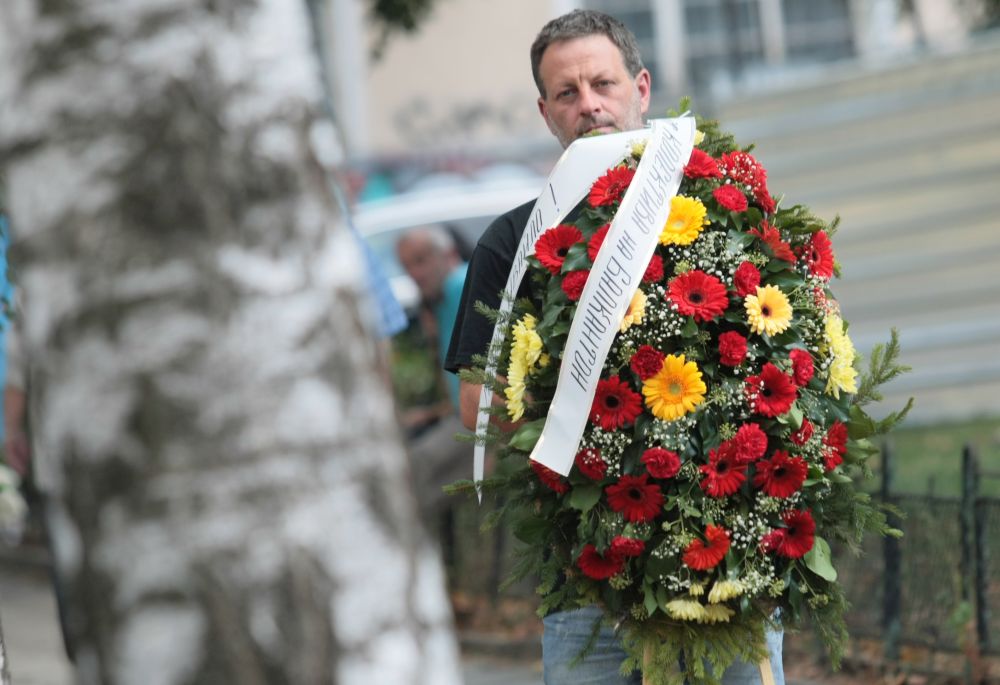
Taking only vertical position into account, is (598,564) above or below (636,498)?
below

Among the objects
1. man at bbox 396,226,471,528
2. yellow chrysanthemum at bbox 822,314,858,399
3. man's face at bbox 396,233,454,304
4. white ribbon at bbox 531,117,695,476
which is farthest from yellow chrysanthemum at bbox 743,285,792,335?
man's face at bbox 396,233,454,304

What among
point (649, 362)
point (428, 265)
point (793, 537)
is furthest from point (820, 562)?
point (428, 265)

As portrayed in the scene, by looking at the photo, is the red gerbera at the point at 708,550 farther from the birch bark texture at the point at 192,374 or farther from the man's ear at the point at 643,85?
the birch bark texture at the point at 192,374

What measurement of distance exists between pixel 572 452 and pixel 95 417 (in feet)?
4.91

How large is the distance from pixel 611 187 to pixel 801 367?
1.75 feet

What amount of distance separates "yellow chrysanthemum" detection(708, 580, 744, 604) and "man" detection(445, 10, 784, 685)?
0.24 meters

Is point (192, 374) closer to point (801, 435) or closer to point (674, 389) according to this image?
point (674, 389)

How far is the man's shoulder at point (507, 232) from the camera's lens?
356 cm

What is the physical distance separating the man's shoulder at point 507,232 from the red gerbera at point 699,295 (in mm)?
502

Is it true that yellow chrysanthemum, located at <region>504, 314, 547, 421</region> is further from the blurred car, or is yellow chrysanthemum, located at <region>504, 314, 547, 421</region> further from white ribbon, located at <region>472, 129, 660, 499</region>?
the blurred car

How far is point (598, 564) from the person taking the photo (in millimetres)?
3146

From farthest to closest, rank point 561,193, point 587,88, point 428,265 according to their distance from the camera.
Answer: point 428,265 < point 587,88 < point 561,193

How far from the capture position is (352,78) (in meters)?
17.8

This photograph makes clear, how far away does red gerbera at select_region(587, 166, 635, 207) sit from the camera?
10.9ft
